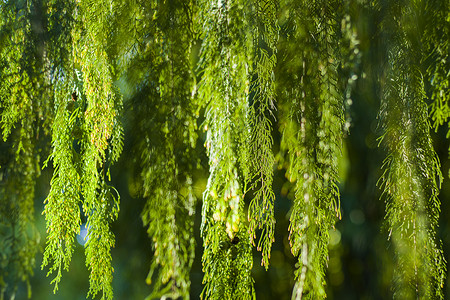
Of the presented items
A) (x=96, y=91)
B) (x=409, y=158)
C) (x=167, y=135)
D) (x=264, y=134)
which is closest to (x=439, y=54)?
(x=409, y=158)

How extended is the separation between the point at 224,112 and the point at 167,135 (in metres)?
0.09

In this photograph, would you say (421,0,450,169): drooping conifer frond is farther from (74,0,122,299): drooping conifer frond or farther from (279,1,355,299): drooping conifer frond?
(74,0,122,299): drooping conifer frond

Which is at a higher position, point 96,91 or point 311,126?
point 96,91

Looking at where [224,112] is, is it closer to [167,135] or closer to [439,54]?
[167,135]

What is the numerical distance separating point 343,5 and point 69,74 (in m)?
0.47

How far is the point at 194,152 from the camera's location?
0.68 metres

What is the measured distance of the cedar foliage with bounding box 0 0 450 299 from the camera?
0.64 metres

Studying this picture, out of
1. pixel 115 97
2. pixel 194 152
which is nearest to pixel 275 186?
pixel 115 97

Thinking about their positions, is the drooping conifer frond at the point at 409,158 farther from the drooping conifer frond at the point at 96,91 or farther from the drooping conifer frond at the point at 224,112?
the drooping conifer frond at the point at 96,91

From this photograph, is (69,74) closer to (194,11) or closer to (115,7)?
(115,7)

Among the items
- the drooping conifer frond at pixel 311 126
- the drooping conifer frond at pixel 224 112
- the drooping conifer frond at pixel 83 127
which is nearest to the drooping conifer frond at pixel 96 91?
the drooping conifer frond at pixel 83 127

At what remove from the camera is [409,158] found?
76cm

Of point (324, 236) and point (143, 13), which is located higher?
point (143, 13)

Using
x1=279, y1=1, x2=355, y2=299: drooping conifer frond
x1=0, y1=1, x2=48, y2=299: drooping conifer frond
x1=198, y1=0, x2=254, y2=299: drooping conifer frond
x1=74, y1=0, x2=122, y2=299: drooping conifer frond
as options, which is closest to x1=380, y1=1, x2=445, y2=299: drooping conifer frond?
x1=279, y1=1, x2=355, y2=299: drooping conifer frond
